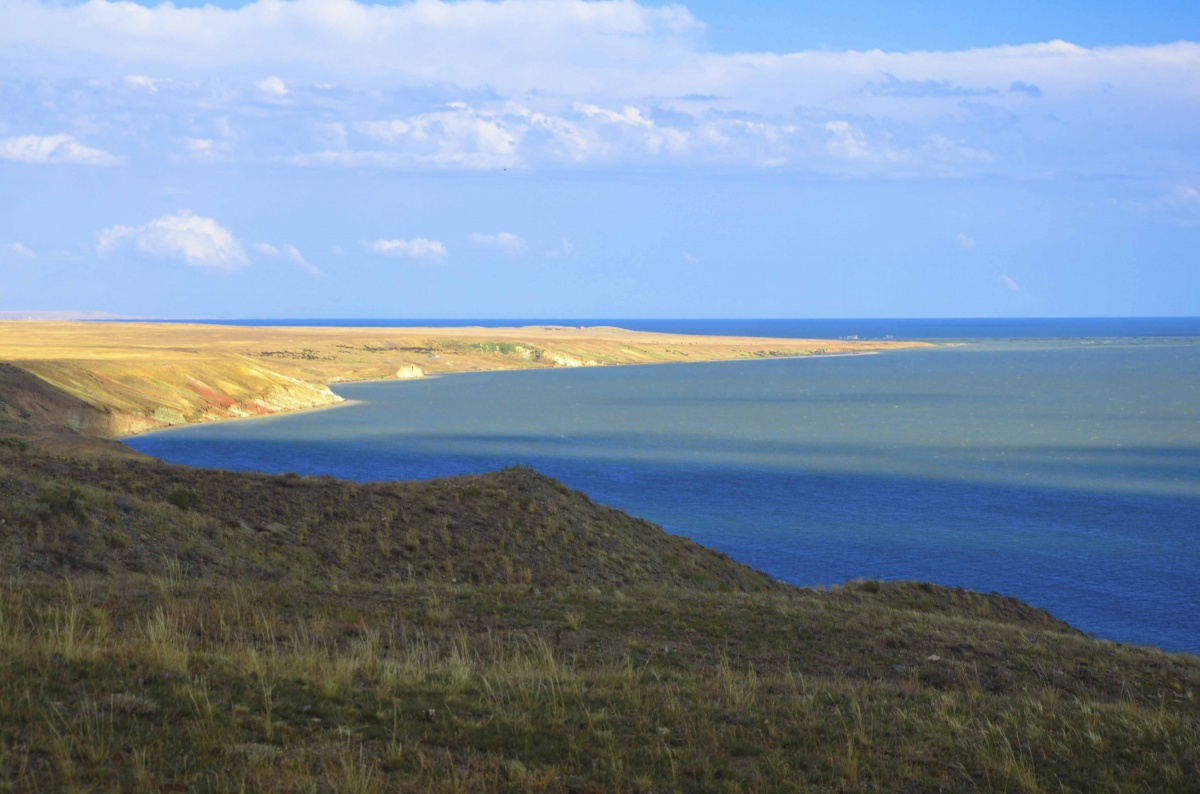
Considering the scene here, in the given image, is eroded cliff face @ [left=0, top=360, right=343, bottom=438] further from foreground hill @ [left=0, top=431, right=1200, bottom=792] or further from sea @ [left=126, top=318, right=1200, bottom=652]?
foreground hill @ [left=0, top=431, right=1200, bottom=792]

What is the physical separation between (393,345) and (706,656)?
163 meters

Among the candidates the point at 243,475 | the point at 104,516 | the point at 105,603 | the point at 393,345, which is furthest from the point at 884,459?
the point at 393,345

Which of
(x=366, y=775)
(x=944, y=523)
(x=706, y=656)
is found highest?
(x=366, y=775)

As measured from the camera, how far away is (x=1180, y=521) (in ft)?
127

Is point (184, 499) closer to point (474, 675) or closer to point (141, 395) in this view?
point (474, 675)

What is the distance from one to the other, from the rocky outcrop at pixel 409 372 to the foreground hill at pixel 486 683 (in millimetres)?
116344

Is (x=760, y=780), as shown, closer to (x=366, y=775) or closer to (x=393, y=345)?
(x=366, y=775)

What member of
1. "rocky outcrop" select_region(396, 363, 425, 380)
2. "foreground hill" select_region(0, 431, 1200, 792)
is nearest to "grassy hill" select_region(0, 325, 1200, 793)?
"foreground hill" select_region(0, 431, 1200, 792)

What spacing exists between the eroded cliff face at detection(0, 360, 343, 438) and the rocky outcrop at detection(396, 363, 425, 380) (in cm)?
3506

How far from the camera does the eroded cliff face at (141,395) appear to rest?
201 ft

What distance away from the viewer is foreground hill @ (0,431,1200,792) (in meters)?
7.56

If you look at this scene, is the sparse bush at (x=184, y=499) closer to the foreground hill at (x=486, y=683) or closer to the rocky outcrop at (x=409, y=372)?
the foreground hill at (x=486, y=683)

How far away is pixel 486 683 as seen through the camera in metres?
9.58

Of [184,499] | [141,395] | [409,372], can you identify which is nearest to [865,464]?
[184,499]
